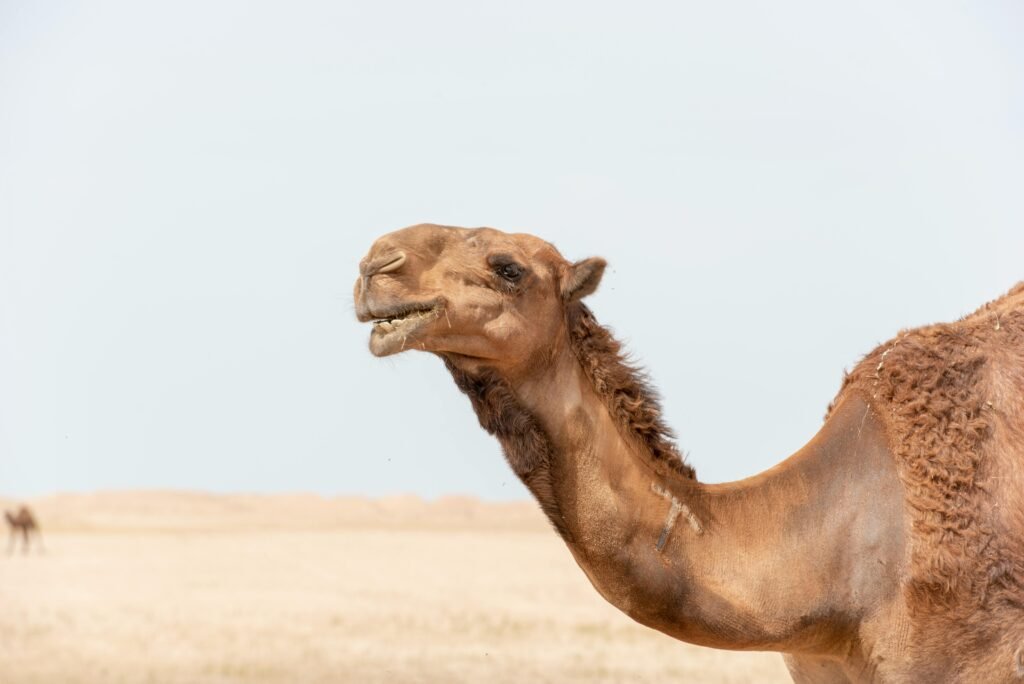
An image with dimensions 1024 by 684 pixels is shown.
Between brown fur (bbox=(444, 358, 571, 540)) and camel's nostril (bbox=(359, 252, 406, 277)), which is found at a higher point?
camel's nostril (bbox=(359, 252, 406, 277))

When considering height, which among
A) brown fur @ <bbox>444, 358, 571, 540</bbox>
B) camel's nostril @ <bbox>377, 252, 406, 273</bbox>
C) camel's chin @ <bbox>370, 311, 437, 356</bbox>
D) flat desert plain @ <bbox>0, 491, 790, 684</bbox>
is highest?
camel's nostril @ <bbox>377, 252, 406, 273</bbox>

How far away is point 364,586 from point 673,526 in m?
23.3

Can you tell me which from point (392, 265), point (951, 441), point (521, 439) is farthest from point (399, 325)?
point (951, 441)

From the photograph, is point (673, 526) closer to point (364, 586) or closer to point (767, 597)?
point (767, 597)

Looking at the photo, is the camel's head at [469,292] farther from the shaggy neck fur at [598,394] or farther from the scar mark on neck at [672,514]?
the scar mark on neck at [672,514]

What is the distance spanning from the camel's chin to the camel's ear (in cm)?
60

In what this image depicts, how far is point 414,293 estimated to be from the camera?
498cm

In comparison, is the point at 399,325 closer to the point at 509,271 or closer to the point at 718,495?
the point at 509,271

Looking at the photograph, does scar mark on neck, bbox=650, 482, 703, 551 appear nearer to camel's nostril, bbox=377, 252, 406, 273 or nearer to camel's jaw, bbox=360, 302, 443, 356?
camel's jaw, bbox=360, 302, 443, 356

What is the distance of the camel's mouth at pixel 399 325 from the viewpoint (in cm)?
495

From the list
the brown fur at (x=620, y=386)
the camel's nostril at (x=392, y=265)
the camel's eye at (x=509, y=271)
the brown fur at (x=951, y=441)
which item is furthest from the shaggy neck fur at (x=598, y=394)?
the brown fur at (x=951, y=441)

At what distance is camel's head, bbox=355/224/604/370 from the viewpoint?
4.96m

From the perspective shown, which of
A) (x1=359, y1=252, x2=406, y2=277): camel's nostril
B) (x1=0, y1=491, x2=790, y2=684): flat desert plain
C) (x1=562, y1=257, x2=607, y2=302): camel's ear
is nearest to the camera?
(x1=359, y1=252, x2=406, y2=277): camel's nostril

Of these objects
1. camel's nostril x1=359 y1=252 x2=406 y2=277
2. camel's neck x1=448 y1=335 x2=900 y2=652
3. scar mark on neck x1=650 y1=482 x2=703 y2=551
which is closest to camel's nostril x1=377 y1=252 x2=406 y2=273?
camel's nostril x1=359 y1=252 x2=406 y2=277
